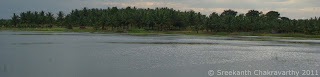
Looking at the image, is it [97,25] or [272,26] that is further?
[97,25]

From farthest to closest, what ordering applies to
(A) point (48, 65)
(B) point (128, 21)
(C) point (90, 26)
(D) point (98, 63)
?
(C) point (90, 26)
(B) point (128, 21)
(D) point (98, 63)
(A) point (48, 65)

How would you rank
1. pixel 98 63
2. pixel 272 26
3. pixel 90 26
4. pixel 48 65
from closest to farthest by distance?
pixel 48 65
pixel 98 63
pixel 272 26
pixel 90 26

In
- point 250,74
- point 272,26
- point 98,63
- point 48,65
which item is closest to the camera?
point 250,74

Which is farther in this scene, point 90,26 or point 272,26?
point 90,26

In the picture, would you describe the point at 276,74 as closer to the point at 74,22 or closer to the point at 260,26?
the point at 260,26

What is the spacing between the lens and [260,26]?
148m

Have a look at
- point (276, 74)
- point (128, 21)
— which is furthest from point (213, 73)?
point (128, 21)

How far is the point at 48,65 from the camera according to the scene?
32.5 metres

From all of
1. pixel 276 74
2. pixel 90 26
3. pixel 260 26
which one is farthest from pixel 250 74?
pixel 90 26

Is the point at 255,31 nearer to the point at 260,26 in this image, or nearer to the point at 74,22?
the point at 260,26

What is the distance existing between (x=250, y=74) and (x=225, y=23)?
12802 centimetres

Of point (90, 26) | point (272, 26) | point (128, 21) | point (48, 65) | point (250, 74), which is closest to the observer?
point (250, 74)

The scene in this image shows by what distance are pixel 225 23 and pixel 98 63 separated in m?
126

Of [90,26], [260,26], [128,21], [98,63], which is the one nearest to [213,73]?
[98,63]
